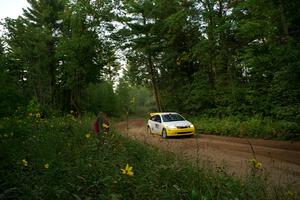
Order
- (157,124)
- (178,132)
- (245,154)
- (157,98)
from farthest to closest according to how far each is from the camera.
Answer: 1. (157,98)
2. (157,124)
3. (178,132)
4. (245,154)

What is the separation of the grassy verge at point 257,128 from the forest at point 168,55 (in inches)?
4.7

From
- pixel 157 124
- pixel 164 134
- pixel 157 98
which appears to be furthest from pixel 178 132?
pixel 157 98

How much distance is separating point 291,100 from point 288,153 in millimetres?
5840

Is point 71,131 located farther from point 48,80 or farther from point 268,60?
point 48,80

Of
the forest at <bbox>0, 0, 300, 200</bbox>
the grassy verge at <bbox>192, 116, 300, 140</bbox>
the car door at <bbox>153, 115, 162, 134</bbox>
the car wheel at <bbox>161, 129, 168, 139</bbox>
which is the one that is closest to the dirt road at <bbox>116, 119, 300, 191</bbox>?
the forest at <bbox>0, 0, 300, 200</bbox>

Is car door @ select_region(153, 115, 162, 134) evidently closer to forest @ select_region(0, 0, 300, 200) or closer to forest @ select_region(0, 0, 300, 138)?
forest @ select_region(0, 0, 300, 200)

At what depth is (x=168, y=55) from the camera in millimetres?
31219

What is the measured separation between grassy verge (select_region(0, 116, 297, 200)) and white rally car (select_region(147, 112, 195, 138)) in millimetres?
10355

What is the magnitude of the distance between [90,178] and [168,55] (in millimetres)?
27677

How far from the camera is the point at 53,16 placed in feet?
138

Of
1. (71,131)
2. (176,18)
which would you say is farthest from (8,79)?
(176,18)

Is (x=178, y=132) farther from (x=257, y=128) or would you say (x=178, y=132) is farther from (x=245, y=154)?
(x=245, y=154)

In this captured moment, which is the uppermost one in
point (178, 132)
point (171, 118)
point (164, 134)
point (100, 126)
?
point (100, 126)

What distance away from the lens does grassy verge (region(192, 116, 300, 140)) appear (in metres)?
14.3
